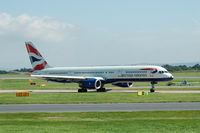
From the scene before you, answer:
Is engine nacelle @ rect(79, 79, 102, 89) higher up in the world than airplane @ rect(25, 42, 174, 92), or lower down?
lower down

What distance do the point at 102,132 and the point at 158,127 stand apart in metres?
3.55

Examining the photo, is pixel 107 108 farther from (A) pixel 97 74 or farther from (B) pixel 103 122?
(A) pixel 97 74

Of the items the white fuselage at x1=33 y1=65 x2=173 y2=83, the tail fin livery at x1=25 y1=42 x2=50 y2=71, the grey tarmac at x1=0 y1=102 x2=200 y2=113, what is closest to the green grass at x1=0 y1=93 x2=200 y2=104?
the grey tarmac at x1=0 y1=102 x2=200 y2=113

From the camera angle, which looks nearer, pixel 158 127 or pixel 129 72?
pixel 158 127

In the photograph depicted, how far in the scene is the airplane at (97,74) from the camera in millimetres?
63062

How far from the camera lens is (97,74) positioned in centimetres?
6812

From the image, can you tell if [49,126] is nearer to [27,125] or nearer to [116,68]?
[27,125]

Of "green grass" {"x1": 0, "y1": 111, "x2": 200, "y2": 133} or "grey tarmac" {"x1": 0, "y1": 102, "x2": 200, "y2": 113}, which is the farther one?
"grey tarmac" {"x1": 0, "y1": 102, "x2": 200, "y2": 113}

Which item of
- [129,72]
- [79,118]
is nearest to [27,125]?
[79,118]

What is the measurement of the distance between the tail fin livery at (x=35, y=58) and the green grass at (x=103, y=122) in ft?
141

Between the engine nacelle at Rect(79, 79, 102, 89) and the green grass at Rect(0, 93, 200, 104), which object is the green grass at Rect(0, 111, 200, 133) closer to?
the green grass at Rect(0, 93, 200, 104)

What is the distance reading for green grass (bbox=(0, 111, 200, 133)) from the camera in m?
22.7

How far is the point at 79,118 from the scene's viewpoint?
94.3ft

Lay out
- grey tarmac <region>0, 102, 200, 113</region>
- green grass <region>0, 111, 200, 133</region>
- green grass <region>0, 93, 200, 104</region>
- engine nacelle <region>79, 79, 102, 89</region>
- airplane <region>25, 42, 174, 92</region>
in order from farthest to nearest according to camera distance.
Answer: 1. engine nacelle <region>79, 79, 102, 89</region>
2. airplane <region>25, 42, 174, 92</region>
3. green grass <region>0, 93, 200, 104</region>
4. grey tarmac <region>0, 102, 200, 113</region>
5. green grass <region>0, 111, 200, 133</region>
